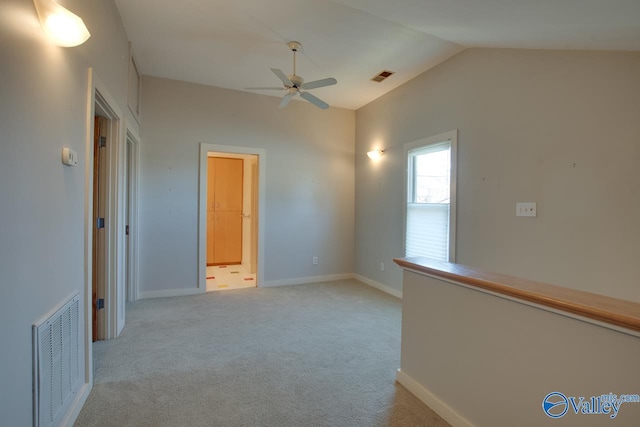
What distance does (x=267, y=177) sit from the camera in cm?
473

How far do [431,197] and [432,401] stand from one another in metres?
2.50

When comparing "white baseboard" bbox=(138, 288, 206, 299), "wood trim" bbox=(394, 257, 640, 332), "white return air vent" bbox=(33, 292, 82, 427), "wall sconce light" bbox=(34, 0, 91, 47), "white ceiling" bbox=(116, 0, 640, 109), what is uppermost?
"white ceiling" bbox=(116, 0, 640, 109)

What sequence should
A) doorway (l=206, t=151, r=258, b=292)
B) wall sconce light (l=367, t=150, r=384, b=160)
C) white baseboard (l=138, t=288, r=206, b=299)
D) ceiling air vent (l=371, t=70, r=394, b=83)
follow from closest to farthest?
ceiling air vent (l=371, t=70, r=394, b=83) → white baseboard (l=138, t=288, r=206, b=299) → wall sconce light (l=367, t=150, r=384, b=160) → doorway (l=206, t=151, r=258, b=292)

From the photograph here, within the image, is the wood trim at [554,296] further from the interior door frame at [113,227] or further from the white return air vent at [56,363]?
the interior door frame at [113,227]

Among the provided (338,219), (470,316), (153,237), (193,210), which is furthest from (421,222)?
(153,237)

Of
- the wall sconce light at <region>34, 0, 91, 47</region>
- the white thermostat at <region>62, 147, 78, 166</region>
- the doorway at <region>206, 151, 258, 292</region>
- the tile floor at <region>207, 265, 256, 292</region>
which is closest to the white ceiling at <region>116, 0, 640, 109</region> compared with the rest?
the wall sconce light at <region>34, 0, 91, 47</region>

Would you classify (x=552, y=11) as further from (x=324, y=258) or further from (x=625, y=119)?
(x=324, y=258)

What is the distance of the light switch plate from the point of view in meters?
2.67

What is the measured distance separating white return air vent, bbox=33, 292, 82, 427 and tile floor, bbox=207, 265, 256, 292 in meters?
2.81

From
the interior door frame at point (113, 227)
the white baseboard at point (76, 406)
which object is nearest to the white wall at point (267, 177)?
the interior door frame at point (113, 227)

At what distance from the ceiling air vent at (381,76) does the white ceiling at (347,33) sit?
0.09 m

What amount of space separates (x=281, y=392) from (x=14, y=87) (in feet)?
6.88

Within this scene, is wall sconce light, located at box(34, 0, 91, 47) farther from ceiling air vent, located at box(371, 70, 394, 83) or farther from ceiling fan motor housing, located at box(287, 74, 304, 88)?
ceiling air vent, located at box(371, 70, 394, 83)

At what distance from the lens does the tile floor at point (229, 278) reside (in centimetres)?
480
